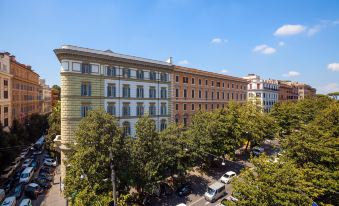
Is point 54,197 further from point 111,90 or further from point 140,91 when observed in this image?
point 140,91

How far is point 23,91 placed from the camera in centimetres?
5791

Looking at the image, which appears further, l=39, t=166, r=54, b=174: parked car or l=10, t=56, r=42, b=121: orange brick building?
Answer: l=10, t=56, r=42, b=121: orange brick building

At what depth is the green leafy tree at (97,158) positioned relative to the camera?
19.7m

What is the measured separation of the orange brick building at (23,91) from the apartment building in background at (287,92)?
9521cm

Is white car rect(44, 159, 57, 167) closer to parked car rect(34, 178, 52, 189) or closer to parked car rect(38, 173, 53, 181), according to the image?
parked car rect(38, 173, 53, 181)

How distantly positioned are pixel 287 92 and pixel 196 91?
238 ft

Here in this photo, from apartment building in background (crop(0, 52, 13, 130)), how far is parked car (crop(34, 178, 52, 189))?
17619mm

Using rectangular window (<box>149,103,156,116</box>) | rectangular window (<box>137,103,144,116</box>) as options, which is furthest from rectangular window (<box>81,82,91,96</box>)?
rectangular window (<box>149,103,156,116</box>)

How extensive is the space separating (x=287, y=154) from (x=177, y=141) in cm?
1252

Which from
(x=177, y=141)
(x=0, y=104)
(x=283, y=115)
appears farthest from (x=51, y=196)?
(x=283, y=115)

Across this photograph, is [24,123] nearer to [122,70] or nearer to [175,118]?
[122,70]

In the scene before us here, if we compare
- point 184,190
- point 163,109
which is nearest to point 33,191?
point 184,190

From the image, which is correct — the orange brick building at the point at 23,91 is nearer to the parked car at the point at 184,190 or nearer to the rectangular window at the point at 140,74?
the rectangular window at the point at 140,74

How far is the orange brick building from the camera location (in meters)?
50.9
